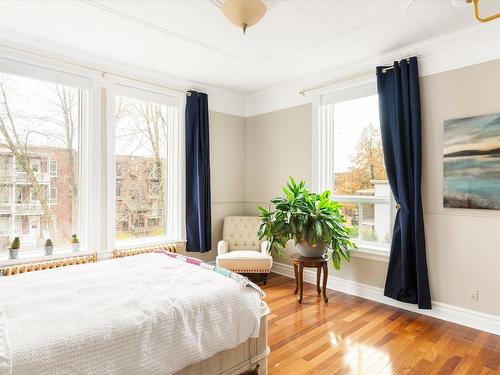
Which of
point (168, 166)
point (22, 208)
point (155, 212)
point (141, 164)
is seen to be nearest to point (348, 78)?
point (168, 166)

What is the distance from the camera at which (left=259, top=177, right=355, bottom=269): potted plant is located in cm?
339

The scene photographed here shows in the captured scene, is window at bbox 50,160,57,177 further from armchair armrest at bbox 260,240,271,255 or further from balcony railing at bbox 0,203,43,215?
armchair armrest at bbox 260,240,271,255

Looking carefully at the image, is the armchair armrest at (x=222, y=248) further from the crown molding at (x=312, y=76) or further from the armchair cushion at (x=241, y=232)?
the crown molding at (x=312, y=76)

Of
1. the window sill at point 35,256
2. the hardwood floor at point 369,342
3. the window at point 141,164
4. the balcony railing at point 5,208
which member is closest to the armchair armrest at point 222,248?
the window at point 141,164

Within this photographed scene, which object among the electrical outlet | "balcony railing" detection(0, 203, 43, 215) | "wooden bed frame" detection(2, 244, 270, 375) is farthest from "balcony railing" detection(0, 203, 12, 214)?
the electrical outlet

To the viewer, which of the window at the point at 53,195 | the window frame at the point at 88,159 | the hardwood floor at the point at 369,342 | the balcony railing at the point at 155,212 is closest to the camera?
the hardwood floor at the point at 369,342

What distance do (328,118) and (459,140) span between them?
1.57 m

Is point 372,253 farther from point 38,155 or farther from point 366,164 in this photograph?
point 38,155

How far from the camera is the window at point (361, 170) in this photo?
3.65 metres

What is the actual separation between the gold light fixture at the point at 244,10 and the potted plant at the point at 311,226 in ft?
6.65

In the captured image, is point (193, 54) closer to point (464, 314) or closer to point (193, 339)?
point (193, 339)

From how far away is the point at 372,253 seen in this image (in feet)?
11.8

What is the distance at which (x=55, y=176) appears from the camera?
346 cm

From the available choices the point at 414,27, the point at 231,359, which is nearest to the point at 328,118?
the point at 414,27
